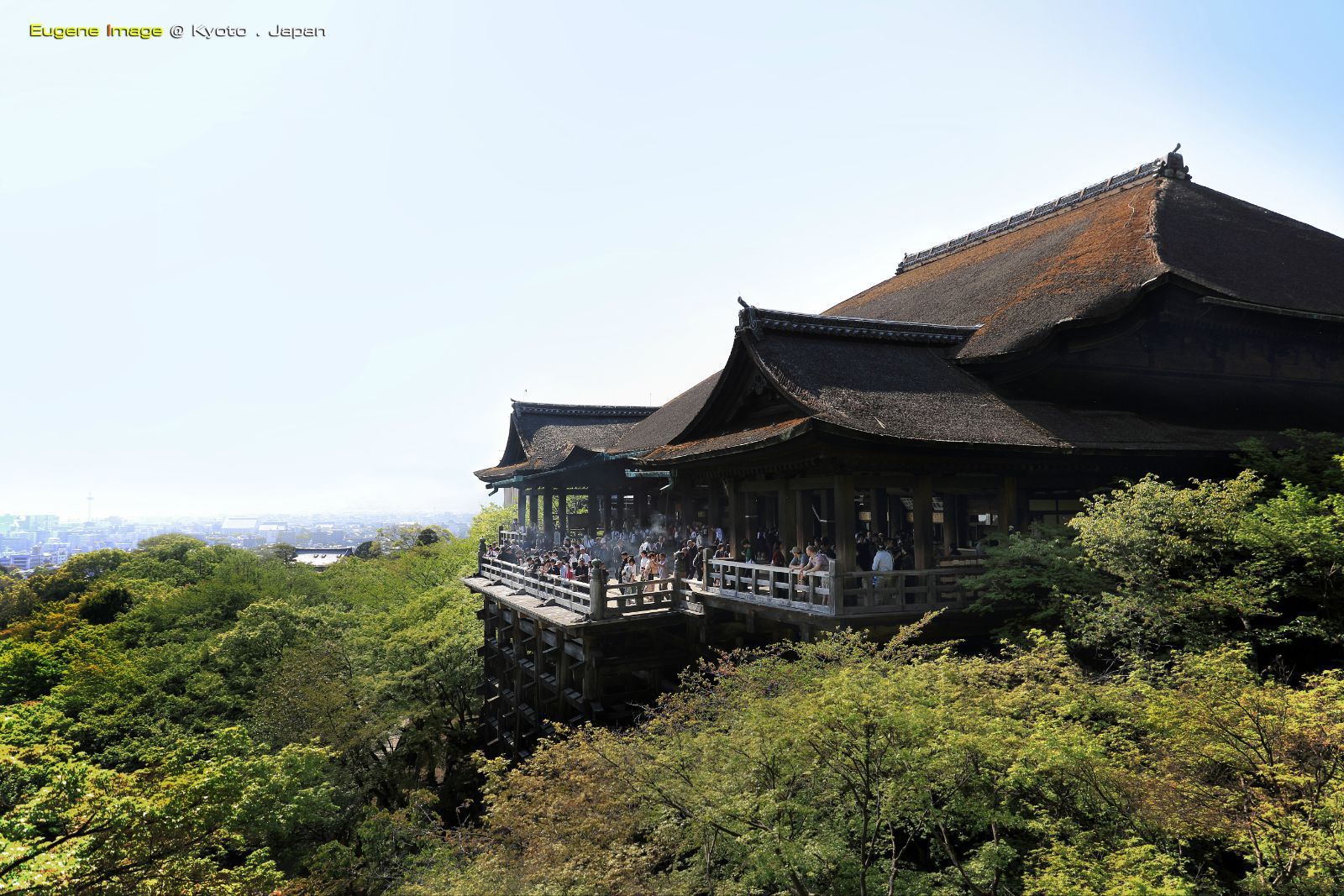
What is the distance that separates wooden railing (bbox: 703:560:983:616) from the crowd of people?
30cm

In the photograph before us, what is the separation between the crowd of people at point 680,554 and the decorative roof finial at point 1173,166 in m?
14.0

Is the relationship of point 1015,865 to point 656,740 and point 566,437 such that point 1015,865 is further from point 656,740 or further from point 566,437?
point 566,437

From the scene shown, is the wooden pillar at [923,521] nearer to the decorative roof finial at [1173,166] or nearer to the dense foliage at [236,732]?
the dense foliage at [236,732]

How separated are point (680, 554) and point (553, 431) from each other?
55.8ft

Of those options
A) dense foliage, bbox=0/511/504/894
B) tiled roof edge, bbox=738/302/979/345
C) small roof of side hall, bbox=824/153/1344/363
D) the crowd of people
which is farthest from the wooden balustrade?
dense foliage, bbox=0/511/504/894

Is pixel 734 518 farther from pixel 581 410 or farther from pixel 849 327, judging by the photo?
pixel 581 410

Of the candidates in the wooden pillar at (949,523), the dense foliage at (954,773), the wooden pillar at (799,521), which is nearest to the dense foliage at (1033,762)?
the dense foliage at (954,773)

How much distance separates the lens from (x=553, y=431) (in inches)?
1332

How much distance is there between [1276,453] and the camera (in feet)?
48.0

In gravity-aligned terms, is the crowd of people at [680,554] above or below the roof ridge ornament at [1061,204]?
below

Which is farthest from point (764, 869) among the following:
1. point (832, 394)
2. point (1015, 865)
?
point (832, 394)

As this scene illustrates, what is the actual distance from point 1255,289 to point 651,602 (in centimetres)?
1558

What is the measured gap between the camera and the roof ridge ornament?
74.4 feet

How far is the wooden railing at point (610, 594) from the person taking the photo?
1748 cm
